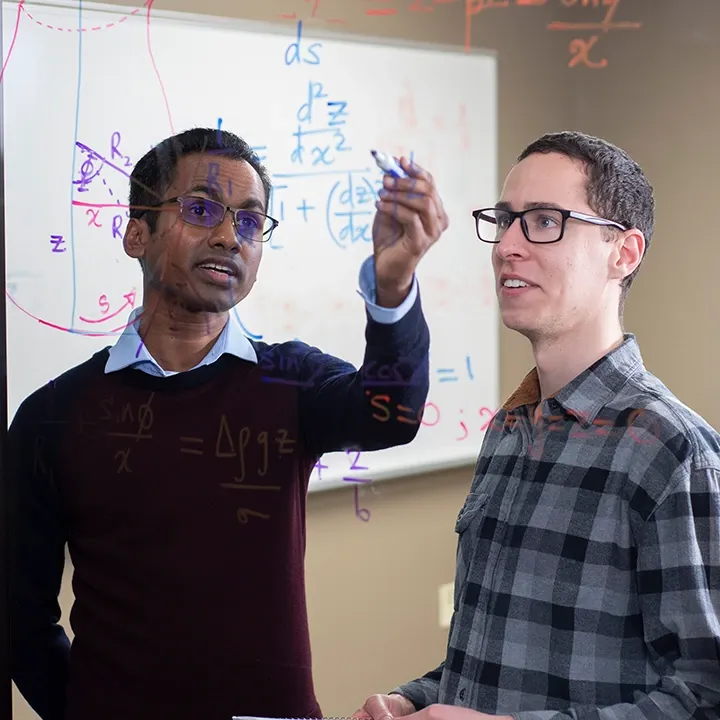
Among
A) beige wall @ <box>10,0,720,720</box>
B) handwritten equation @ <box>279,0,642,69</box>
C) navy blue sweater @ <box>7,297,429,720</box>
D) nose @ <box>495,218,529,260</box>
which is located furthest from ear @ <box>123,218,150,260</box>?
nose @ <box>495,218,529,260</box>

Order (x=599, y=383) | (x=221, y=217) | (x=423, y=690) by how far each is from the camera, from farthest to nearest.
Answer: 1. (x=221, y=217)
2. (x=423, y=690)
3. (x=599, y=383)

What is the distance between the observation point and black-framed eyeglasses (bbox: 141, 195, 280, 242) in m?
1.17

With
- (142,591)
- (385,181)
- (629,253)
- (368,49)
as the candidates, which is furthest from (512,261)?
(142,591)

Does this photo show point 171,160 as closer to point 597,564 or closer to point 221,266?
point 221,266

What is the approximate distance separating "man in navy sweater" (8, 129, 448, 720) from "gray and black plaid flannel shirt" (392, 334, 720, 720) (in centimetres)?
25

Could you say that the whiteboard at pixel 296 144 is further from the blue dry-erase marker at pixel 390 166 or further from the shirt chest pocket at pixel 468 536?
the shirt chest pocket at pixel 468 536

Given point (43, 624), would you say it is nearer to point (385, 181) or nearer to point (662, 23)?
point (385, 181)

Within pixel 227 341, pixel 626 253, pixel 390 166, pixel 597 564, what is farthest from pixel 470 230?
pixel 597 564

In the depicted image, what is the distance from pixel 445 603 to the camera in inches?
46.9

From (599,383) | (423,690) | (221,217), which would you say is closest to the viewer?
(599,383)

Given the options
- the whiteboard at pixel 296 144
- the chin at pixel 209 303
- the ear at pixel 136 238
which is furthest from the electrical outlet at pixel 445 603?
the ear at pixel 136 238

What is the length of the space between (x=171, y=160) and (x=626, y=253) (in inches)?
23.6

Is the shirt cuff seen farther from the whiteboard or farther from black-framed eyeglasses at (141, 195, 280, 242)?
black-framed eyeglasses at (141, 195, 280, 242)

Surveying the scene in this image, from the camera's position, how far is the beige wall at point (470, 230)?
3.56 feet
